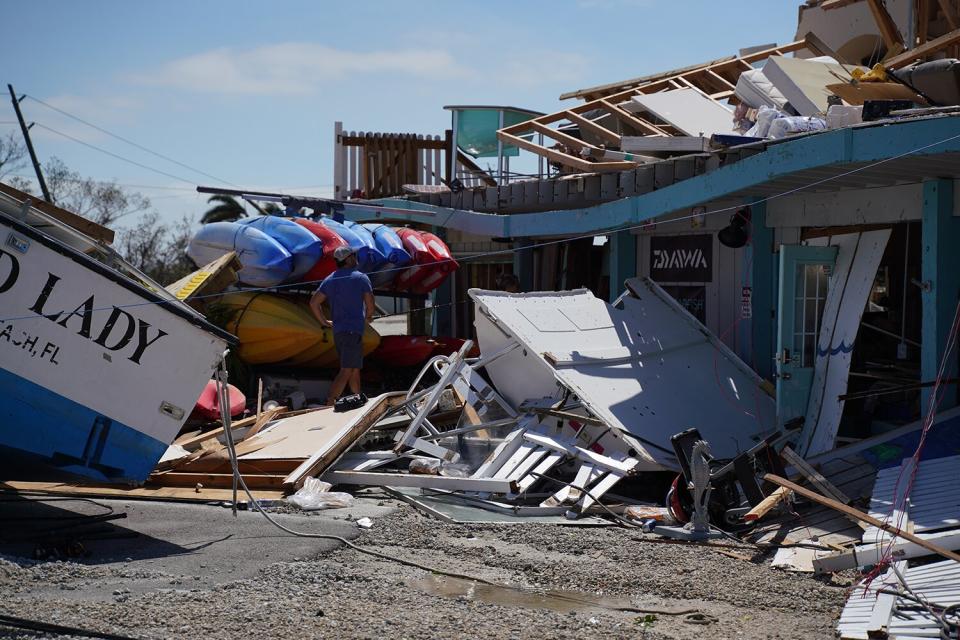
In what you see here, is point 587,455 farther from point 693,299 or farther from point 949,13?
point 949,13

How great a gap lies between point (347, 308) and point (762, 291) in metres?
4.78

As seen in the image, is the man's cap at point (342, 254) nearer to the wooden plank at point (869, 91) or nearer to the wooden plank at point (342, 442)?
the wooden plank at point (342, 442)

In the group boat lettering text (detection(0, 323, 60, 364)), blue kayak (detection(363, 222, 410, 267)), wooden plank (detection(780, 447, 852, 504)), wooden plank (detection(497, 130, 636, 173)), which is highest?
wooden plank (detection(497, 130, 636, 173))

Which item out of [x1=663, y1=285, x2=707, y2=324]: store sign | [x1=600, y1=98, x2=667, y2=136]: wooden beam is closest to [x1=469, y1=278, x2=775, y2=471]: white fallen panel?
[x1=663, y1=285, x2=707, y2=324]: store sign

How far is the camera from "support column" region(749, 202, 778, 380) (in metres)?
12.4

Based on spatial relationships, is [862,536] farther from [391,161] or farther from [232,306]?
[391,161]

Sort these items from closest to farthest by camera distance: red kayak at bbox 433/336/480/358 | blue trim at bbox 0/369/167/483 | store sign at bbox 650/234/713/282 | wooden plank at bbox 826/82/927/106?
blue trim at bbox 0/369/167/483 < wooden plank at bbox 826/82/927/106 < store sign at bbox 650/234/713/282 < red kayak at bbox 433/336/480/358

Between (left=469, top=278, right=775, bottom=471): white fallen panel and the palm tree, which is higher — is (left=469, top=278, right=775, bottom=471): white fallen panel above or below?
below

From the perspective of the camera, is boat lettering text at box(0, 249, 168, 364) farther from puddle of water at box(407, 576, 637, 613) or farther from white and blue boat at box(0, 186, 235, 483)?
puddle of water at box(407, 576, 637, 613)

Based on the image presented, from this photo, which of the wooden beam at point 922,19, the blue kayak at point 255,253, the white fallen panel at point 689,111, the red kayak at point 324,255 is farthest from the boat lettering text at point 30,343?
the wooden beam at point 922,19

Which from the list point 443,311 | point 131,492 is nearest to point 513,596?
point 131,492

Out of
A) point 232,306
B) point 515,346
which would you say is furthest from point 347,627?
point 232,306

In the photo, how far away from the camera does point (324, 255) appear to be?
46.5ft

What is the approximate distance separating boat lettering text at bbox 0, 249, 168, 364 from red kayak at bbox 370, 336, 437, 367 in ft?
24.2
